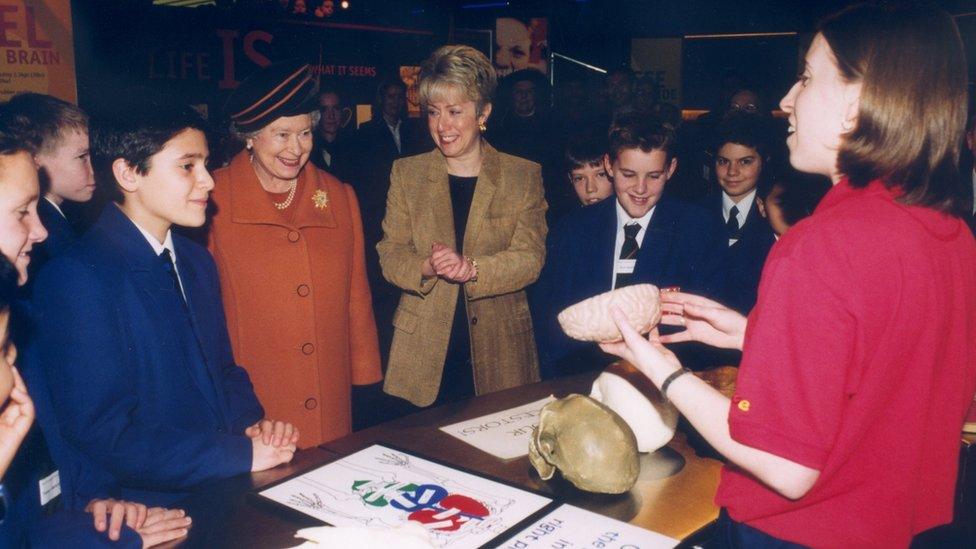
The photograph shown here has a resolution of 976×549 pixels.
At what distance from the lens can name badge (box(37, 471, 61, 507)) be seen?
156cm

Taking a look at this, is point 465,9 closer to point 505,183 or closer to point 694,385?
point 505,183

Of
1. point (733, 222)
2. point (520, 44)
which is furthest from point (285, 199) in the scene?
point (520, 44)

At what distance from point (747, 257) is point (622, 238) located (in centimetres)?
77

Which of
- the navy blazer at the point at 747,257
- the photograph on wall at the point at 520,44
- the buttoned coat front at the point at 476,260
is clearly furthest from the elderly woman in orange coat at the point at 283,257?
the photograph on wall at the point at 520,44

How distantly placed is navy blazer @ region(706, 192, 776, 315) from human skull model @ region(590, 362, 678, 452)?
48.7 inches

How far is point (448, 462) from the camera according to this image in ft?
5.55

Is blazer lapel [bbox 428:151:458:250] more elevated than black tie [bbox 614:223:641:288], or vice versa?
blazer lapel [bbox 428:151:458:250]

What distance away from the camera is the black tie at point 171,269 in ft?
6.59

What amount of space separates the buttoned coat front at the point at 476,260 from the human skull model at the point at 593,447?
4.22 feet

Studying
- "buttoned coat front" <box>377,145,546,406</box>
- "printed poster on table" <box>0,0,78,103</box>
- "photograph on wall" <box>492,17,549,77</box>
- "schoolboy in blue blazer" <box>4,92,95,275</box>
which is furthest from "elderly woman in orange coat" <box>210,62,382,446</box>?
"photograph on wall" <box>492,17,549,77</box>

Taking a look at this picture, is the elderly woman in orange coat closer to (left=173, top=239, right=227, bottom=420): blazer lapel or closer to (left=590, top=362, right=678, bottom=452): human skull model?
(left=173, top=239, right=227, bottom=420): blazer lapel

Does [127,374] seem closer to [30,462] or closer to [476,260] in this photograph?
[30,462]

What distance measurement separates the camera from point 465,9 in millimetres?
10367

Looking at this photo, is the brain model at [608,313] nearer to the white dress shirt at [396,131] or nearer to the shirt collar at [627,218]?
the shirt collar at [627,218]
